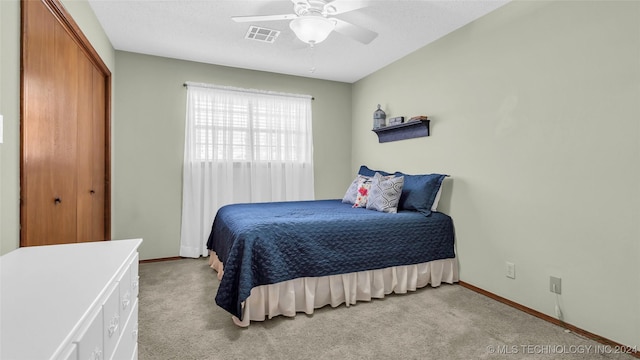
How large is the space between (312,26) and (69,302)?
211cm

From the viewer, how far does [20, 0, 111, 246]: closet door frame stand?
152 cm

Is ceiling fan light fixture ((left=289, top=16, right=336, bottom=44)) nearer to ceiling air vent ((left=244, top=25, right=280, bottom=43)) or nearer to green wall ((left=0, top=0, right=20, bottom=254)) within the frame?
ceiling air vent ((left=244, top=25, right=280, bottom=43))

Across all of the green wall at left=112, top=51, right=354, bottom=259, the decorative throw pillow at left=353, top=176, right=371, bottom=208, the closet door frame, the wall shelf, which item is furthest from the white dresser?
the wall shelf

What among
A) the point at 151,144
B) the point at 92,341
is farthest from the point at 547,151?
the point at 151,144

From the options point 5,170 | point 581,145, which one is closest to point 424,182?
point 581,145

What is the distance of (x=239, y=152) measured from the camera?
14.0 ft

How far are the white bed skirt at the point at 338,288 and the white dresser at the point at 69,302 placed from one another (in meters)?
0.98

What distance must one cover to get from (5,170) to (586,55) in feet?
10.9

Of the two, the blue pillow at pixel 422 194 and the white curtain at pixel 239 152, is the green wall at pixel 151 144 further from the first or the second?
the blue pillow at pixel 422 194

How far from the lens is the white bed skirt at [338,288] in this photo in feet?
7.57

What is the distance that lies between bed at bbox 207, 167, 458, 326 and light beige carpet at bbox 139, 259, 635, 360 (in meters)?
0.14

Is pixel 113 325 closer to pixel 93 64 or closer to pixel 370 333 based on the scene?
pixel 370 333

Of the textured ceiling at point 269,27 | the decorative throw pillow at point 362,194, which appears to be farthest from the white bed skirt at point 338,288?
the textured ceiling at point 269,27

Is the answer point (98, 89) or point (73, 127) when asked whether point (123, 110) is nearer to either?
point (98, 89)
